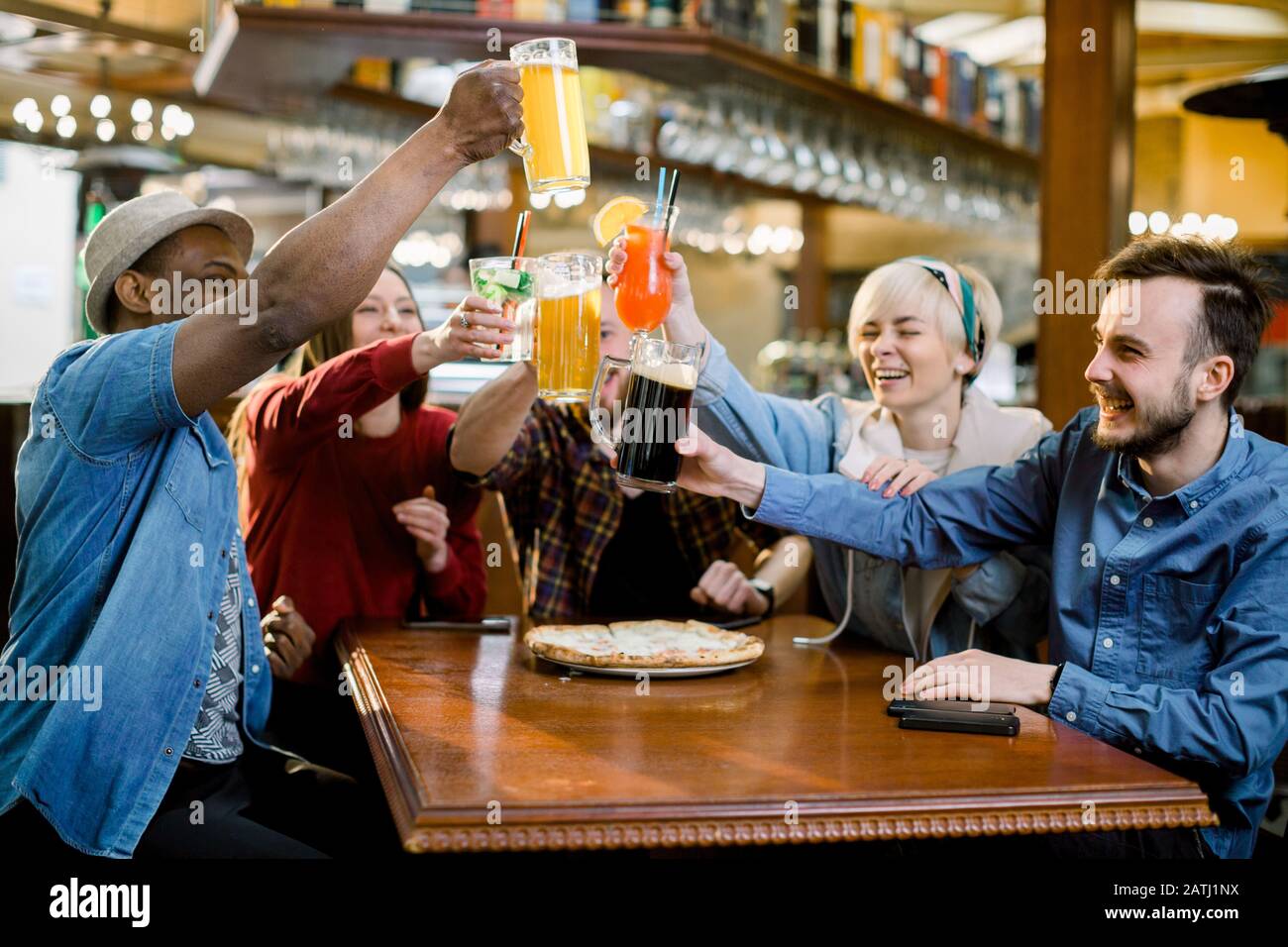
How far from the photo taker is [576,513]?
2.72m

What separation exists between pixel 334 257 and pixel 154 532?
1.78ft

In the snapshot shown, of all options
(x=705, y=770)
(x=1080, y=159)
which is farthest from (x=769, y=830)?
(x=1080, y=159)

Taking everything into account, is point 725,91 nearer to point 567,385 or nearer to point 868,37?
point 868,37

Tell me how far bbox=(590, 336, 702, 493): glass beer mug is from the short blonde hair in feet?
2.21

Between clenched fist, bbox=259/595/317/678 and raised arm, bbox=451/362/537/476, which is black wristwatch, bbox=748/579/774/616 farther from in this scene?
clenched fist, bbox=259/595/317/678

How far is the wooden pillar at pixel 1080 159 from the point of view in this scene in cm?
325

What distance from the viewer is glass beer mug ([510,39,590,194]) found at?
183 centimetres

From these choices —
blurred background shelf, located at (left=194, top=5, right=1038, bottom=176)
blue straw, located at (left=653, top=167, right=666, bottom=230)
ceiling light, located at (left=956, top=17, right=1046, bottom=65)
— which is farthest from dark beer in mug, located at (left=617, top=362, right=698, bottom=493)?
ceiling light, located at (left=956, top=17, right=1046, bottom=65)

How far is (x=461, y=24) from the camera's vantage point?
11.3ft

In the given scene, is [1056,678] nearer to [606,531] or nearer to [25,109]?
[606,531]

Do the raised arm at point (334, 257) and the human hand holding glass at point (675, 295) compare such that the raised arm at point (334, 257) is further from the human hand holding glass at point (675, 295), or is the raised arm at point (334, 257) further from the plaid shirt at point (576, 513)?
the plaid shirt at point (576, 513)

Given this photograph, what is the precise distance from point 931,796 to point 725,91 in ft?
11.8

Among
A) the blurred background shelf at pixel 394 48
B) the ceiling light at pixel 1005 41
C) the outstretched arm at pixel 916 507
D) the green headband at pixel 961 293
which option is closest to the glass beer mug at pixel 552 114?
the outstretched arm at pixel 916 507
